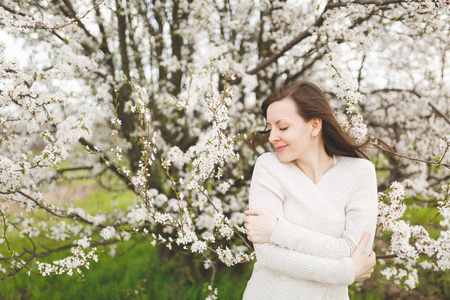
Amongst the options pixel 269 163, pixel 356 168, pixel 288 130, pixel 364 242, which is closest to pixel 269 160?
pixel 269 163

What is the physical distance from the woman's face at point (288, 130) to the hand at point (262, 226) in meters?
0.34

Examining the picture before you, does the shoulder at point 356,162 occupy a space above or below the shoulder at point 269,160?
below

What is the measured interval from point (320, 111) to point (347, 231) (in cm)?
65

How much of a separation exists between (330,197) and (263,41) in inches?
129

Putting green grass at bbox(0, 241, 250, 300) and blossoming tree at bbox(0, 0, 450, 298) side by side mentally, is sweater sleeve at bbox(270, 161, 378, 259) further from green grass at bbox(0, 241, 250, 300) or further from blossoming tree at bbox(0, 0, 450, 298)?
green grass at bbox(0, 241, 250, 300)

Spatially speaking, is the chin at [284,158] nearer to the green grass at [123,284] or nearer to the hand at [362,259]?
the hand at [362,259]

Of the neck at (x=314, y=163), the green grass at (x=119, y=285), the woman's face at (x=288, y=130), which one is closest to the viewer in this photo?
the woman's face at (x=288, y=130)

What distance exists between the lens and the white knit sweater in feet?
4.84

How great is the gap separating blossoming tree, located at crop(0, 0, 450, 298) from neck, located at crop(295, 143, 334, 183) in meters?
0.38

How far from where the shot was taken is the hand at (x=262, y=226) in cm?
153

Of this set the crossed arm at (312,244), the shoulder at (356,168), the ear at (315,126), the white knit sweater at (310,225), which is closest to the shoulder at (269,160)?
the white knit sweater at (310,225)

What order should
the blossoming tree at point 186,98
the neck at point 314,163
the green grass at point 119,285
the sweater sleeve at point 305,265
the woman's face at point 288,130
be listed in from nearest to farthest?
the sweater sleeve at point 305,265, the woman's face at point 288,130, the neck at point 314,163, the blossoming tree at point 186,98, the green grass at point 119,285

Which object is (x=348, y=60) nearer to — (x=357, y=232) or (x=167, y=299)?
(x=357, y=232)

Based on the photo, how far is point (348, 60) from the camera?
4609mm
